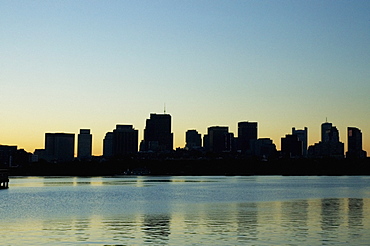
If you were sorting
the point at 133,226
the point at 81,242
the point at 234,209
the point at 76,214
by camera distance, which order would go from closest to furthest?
the point at 81,242
the point at 133,226
the point at 76,214
the point at 234,209

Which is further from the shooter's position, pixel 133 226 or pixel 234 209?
pixel 234 209

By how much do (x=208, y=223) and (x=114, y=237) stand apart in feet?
47.9

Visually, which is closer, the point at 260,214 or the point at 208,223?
the point at 208,223

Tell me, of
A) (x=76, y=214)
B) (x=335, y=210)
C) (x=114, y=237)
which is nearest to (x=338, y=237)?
(x=114, y=237)

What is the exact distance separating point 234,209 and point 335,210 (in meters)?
14.1

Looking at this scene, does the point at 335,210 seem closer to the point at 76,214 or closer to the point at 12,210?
the point at 76,214

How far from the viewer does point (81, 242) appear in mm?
47000

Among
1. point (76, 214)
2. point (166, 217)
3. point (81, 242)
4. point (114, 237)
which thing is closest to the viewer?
point (81, 242)

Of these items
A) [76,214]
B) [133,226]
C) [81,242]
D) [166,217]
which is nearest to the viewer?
[81,242]

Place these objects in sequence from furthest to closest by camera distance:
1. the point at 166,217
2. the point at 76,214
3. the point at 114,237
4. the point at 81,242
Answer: the point at 76,214
the point at 166,217
the point at 114,237
the point at 81,242

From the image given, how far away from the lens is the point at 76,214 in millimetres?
75688

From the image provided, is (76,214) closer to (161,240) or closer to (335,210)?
(161,240)

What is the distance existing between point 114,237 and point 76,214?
88.1 feet

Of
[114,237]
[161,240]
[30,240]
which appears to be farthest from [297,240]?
[30,240]
